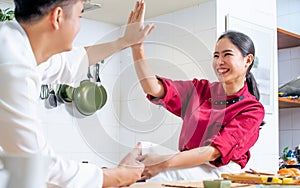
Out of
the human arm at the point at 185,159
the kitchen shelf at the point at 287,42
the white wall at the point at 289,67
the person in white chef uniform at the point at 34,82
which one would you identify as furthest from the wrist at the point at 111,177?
the white wall at the point at 289,67

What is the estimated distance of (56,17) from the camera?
60 cm

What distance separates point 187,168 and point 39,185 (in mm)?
972

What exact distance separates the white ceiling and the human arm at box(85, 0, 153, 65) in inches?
36.1

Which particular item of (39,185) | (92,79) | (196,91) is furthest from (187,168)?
(39,185)

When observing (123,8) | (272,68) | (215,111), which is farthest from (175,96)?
(272,68)

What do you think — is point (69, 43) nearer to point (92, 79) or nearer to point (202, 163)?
point (202, 163)

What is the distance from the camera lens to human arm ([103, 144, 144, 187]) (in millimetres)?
657

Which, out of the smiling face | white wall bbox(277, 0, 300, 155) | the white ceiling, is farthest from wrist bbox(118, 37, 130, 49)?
white wall bbox(277, 0, 300, 155)

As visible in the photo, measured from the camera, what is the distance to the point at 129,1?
6.03 ft

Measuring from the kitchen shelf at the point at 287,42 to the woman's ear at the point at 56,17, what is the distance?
174 centimetres

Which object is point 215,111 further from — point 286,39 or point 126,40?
point 286,39

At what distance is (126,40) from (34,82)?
1.19ft

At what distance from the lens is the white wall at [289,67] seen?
247 centimetres

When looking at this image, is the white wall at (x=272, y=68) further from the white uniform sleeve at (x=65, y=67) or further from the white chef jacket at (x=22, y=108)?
the white chef jacket at (x=22, y=108)
